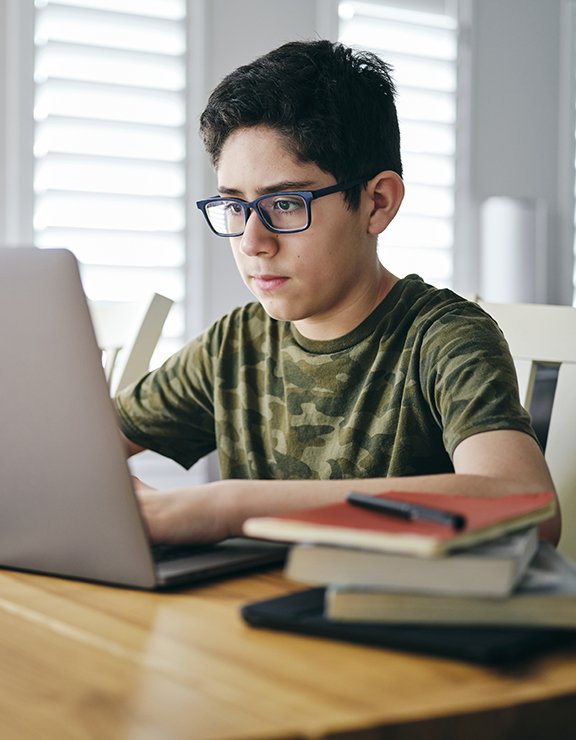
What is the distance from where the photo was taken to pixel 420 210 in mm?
3152

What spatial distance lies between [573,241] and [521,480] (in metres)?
3.10

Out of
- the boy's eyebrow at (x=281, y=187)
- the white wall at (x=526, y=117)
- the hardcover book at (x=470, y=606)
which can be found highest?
the white wall at (x=526, y=117)

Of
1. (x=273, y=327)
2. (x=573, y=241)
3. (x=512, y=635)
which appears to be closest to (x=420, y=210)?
(x=573, y=241)

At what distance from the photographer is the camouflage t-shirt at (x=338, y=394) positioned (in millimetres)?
835

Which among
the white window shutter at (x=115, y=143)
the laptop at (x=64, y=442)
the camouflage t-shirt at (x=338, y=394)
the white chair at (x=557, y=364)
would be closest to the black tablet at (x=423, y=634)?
the laptop at (x=64, y=442)

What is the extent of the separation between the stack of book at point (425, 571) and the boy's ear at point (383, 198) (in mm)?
659

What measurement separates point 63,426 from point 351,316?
0.56 metres

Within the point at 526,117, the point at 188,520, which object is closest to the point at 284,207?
the point at 188,520

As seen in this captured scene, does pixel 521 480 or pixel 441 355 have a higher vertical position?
pixel 441 355

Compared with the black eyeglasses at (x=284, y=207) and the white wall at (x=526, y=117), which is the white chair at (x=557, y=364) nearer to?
the black eyeglasses at (x=284, y=207)

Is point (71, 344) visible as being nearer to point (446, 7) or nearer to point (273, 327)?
point (273, 327)

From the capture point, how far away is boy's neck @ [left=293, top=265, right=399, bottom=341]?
104 cm

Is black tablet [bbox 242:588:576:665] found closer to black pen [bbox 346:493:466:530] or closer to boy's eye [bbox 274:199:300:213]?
black pen [bbox 346:493:466:530]

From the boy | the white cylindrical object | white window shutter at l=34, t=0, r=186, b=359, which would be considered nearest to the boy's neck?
the boy
